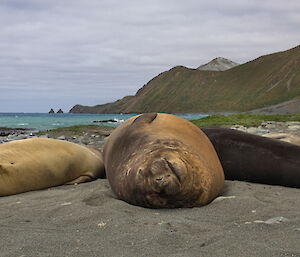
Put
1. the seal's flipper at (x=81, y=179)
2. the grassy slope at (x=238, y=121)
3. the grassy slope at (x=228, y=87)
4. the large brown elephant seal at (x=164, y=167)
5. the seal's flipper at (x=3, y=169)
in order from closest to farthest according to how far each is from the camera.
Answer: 1. the large brown elephant seal at (x=164, y=167)
2. the seal's flipper at (x=3, y=169)
3. the seal's flipper at (x=81, y=179)
4. the grassy slope at (x=238, y=121)
5. the grassy slope at (x=228, y=87)

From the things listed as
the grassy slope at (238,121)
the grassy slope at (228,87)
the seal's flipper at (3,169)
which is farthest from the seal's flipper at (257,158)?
the grassy slope at (228,87)

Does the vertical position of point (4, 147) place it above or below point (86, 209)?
above

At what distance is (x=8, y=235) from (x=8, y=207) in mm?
1112

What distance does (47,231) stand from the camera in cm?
253

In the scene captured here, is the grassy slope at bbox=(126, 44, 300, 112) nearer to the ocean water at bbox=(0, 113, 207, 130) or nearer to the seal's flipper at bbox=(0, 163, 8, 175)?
the ocean water at bbox=(0, 113, 207, 130)

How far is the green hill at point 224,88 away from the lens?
117m

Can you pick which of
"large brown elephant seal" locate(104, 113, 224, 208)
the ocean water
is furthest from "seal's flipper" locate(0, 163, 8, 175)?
the ocean water


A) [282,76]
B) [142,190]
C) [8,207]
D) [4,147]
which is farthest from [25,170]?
[282,76]

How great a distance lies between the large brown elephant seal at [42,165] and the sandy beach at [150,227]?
82cm

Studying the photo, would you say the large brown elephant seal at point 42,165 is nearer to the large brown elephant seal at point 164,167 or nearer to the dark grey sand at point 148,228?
the dark grey sand at point 148,228

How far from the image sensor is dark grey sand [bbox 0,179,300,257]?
6.87 feet

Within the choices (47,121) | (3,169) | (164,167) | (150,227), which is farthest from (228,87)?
(150,227)

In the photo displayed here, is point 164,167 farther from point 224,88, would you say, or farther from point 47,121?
point 224,88

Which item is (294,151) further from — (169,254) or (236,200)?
(169,254)
